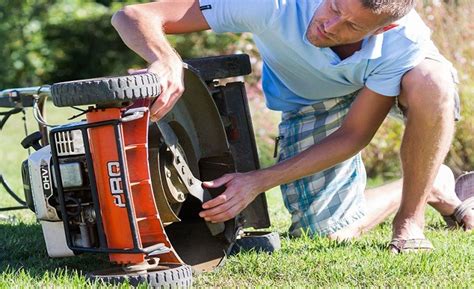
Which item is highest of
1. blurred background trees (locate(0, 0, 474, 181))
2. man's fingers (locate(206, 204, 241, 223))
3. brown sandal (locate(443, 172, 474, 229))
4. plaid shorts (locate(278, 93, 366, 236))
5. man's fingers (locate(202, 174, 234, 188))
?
man's fingers (locate(202, 174, 234, 188))

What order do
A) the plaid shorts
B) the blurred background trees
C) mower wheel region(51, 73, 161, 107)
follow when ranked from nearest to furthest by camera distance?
mower wheel region(51, 73, 161, 107), the plaid shorts, the blurred background trees

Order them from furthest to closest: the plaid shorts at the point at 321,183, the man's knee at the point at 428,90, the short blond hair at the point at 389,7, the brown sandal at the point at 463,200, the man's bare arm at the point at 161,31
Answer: the brown sandal at the point at 463,200, the plaid shorts at the point at 321,183, the man's knee at the point at 428,90, the short blond hair at the point at 389,7, the man's bare arm at the point at 161,31

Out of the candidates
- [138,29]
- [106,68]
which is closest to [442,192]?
[138,29]

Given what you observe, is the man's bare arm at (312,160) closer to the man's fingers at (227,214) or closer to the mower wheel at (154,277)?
the man's fingers at (227,214)

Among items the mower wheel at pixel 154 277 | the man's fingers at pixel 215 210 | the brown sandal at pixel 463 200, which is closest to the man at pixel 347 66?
the man's fingers at pixel 215 210

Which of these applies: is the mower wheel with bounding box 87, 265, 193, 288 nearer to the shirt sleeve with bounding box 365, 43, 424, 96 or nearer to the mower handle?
the shirt sleeve with bounding box 365, 43, 424, 96

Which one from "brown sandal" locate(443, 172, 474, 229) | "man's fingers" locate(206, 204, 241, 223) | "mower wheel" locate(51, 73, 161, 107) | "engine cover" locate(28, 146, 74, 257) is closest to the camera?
"mower wheel" locate(51, 73, 161, 107)

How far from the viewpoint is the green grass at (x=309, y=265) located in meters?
3.11

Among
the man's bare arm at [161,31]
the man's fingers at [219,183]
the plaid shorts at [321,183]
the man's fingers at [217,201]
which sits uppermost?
the man's bare arm at [161,31]

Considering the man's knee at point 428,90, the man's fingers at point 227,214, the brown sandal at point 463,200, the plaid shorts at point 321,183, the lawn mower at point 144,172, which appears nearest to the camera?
the lawn mower at point 144,172

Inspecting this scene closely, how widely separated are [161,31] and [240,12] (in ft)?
1.27

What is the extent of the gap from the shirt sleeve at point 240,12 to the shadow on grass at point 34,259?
1030 millimetres

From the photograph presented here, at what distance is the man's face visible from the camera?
137 inches

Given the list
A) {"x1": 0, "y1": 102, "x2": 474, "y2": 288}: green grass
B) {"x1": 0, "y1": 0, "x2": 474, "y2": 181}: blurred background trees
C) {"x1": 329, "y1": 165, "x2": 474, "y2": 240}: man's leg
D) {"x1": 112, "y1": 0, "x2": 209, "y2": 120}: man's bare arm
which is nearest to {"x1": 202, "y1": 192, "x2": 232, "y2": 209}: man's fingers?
{"x1": 0, "y1": 102, "x2": 474, "y2": 288}: green grass
